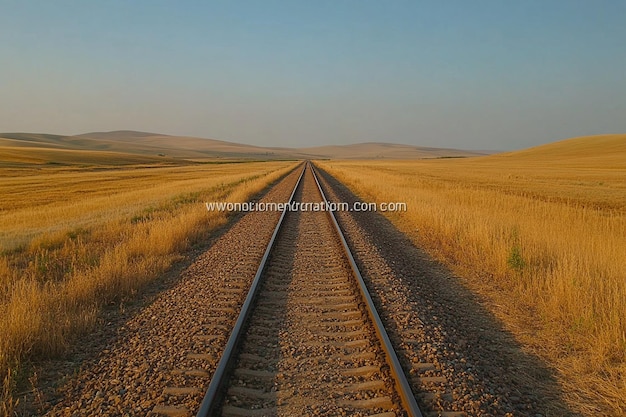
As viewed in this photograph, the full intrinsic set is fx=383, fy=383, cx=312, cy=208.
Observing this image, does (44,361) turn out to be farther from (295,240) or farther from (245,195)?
(245,195)

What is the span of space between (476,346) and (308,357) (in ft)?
6.63

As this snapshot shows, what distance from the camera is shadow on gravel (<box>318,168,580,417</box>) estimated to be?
3.46 meters

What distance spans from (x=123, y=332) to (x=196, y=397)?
6.62 feet

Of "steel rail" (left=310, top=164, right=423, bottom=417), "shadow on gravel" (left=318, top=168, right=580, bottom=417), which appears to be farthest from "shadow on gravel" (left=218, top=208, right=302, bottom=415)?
"shadow on gravel" (left=318, top=168, right=580, bottom=417)

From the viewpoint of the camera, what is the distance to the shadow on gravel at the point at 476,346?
3.46 m

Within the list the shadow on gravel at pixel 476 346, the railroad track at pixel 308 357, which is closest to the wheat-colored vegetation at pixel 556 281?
the shadow on gravel at pixel 476 346

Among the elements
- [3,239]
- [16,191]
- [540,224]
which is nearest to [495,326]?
[540,224]

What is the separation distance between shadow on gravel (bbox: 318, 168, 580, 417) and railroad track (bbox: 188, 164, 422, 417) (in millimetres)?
399

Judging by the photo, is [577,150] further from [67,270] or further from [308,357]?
[67,270]

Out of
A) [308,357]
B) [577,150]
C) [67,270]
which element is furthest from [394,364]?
[577,150]

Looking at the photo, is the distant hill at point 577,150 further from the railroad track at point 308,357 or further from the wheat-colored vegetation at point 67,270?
the railroad track at point 308,357

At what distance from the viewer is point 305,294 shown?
6000 millimetres

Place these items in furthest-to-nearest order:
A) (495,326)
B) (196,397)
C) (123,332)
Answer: (495,326) → (123,332) → (196,397)

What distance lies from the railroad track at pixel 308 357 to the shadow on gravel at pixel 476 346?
15.7 inches
